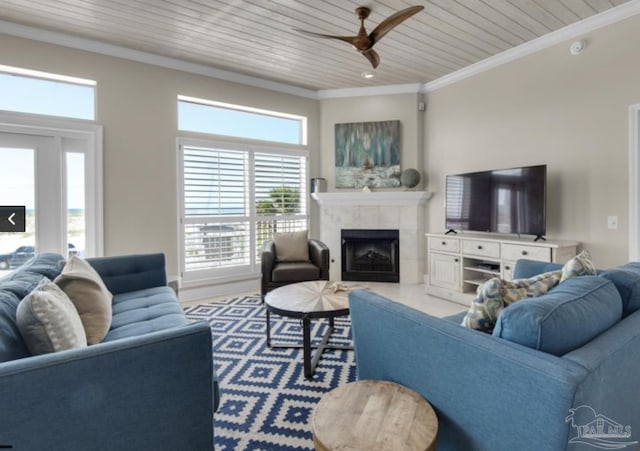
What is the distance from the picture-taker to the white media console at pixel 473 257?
3.30 m

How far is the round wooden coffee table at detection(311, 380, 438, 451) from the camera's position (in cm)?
103

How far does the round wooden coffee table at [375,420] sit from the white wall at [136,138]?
11.5 ft

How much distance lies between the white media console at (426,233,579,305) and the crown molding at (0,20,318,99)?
3014 mm

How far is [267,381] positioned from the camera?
2312 mm

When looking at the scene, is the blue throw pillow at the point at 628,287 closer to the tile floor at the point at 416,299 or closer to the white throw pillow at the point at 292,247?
the tile floor at the point at 416,299

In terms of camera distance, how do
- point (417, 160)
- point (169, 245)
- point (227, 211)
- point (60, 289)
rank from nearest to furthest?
point (60, 289) < point (169, 245) < point (227, 211) < point (417, 160)

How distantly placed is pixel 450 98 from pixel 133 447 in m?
4.99

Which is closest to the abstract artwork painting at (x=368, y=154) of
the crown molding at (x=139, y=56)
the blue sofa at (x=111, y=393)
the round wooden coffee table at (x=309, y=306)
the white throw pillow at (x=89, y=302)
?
the crown molding at (x=139, y=56)

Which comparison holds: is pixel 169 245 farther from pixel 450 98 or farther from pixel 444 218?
pixel 450 98

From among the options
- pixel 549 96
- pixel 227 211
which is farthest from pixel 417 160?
pixel 227 211

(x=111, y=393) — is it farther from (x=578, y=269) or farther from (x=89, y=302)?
(x=578, y=269)

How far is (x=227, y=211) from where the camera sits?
4621 mm

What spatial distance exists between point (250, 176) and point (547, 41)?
3776mm

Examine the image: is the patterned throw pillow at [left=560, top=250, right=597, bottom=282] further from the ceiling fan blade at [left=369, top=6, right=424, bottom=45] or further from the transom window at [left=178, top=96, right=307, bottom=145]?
the transom window at [left=178, top=96, right=307, bottom=145]
